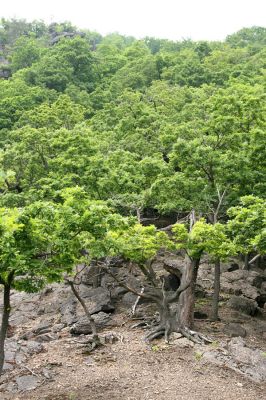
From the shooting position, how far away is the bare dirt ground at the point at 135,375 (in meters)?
13.4

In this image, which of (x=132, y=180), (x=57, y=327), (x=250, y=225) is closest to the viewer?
(x=250, y=225)

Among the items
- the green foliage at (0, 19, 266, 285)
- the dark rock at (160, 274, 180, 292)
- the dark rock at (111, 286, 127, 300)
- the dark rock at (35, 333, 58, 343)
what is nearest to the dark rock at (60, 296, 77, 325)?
the dark rock at (35, 333, 58, 343)

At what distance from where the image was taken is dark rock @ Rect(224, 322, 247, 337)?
18156mm

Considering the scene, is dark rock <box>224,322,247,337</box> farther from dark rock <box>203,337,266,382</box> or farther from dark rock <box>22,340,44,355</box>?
dark rock <box>22,340,44,355</box>

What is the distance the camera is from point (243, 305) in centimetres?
2133

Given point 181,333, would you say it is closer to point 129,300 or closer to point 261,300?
point 129,300

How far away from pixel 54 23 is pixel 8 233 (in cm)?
10443

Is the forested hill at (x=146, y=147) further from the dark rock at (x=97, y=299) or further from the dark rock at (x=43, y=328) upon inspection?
the dark rock at (x=43, y=328)

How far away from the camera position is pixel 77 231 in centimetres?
1111

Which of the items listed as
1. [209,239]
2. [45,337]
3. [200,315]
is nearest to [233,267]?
[200,315]

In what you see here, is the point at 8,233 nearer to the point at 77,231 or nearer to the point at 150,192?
the point at 77,231

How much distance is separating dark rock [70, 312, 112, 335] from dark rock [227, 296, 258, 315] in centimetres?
639

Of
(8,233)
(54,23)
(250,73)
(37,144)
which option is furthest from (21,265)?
(54,23)

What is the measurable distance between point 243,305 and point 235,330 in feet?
10.2
